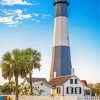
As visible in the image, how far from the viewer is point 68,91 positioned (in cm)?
7169

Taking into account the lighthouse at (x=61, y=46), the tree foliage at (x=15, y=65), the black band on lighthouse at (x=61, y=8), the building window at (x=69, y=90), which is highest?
the black band on lighthouse at (x=61, y=8)

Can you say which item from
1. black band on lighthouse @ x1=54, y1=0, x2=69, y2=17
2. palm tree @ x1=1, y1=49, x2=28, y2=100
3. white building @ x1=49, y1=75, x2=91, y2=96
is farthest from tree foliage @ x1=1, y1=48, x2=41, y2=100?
black band on lighthouse @ x1=54, y1=0, x2=69, y2=17

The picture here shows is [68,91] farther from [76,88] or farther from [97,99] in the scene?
[97,99]

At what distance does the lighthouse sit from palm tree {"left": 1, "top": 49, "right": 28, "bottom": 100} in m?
32.2

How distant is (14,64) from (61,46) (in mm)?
38083

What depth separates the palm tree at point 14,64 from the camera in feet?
187

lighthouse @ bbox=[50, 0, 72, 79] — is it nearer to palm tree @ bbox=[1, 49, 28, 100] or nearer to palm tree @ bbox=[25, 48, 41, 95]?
palm tree @ bbox=[25, 48, 41, 95]

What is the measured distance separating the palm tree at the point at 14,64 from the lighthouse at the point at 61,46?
106ft

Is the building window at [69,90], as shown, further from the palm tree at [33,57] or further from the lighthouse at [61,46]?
the lighthouse at [61,46]

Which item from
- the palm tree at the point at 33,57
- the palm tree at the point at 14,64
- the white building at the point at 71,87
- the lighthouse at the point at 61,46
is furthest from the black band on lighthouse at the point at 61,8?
the palm tree at the point at 14,64

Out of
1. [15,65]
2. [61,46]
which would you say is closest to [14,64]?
[15,65]

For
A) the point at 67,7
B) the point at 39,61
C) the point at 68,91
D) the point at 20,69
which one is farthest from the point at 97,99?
the point at 67,7

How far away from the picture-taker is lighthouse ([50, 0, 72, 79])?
92.9 meters

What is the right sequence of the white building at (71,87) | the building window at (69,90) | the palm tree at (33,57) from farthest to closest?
the building window at (69,90) → the white building at (71,87) → the palm tree at (33,57)
